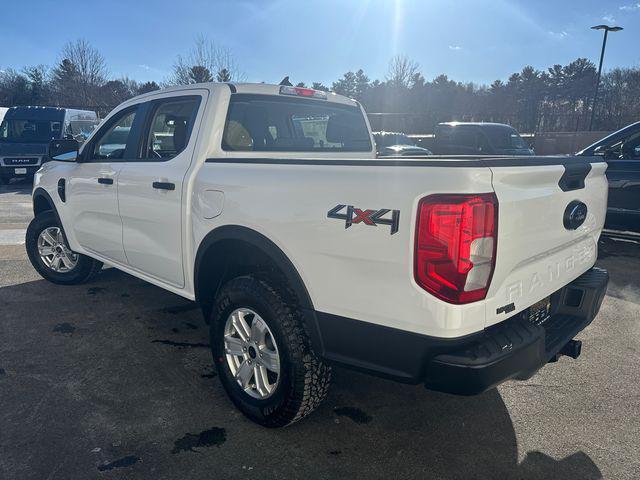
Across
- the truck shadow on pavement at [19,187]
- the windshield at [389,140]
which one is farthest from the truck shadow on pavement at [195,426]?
the windshield at [389,140]

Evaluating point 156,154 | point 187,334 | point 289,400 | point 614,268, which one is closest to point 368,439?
point 289,400

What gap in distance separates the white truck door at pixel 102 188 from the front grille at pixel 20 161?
11.4 meters

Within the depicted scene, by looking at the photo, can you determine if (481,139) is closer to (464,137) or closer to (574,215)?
(464,137)

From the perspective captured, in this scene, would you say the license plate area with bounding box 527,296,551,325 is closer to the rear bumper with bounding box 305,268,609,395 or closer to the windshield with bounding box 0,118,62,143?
the rear bumper with bounding box 305,268,609,395

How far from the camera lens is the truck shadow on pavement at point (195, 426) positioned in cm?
235

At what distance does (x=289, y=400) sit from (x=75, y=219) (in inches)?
121

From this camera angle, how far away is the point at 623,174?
20.6 feet

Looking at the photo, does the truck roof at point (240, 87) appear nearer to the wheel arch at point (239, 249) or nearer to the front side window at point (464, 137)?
the wheel arch at point (239, 249)

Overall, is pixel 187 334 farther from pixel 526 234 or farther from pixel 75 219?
pixel 526 234

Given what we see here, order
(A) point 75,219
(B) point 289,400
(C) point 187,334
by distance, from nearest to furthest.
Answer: (B) point 289,400, (C) point 187,334, (A) point 75,219

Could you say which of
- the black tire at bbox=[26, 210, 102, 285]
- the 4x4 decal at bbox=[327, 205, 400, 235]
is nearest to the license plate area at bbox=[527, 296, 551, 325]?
the 4x4 decal at bbox=[327, 205, 400, 235]

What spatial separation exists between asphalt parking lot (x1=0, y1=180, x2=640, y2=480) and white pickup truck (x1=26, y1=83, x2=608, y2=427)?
0.29 meters

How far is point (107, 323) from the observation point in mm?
4086

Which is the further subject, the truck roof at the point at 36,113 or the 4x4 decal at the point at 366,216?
the truck roof at the point at 36,113
